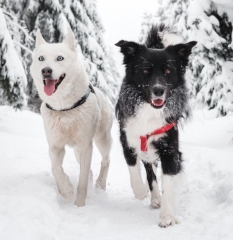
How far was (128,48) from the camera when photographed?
373cm

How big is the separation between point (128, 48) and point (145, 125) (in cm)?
Result: 89

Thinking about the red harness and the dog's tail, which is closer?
the red harness

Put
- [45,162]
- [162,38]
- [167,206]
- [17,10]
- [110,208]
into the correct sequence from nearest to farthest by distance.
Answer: [167,206]
[110,208]
[162,38]
[45,162]
[17,10]

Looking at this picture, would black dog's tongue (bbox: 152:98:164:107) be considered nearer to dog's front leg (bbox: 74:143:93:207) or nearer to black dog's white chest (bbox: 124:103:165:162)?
black dog's white chest (bbox: 124:103:165:162)

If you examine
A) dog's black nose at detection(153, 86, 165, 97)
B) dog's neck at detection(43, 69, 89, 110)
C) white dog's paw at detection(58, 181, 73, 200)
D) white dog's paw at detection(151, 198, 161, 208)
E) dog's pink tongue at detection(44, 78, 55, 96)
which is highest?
dog's black nose at detection(153, 86, 165, 97)

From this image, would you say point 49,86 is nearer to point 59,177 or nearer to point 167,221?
point 59,177

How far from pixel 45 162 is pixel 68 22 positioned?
9.69m

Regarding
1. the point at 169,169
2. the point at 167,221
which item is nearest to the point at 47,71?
the point at 169,169

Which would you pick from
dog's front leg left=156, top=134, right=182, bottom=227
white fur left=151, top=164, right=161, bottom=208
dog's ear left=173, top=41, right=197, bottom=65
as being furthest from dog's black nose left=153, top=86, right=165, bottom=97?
white fur left=151, top=164, right=161, bottom=208

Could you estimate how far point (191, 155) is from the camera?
21.5 ft

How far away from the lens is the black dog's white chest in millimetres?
3603

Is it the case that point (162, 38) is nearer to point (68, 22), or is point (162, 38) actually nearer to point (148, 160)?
point (148, 160)

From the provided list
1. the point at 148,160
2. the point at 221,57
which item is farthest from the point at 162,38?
the point at 221,57

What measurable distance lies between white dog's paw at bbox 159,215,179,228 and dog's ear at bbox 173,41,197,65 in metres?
1.74
